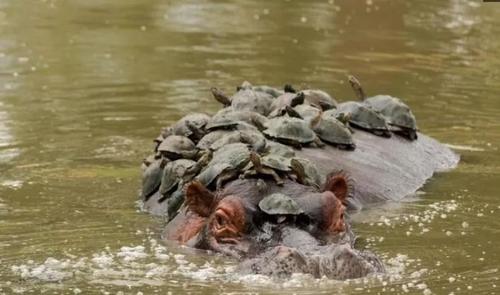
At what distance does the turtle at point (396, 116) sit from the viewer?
11438 mm

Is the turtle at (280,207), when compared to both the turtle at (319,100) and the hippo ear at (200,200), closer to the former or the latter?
the hippo ear at (200,200)

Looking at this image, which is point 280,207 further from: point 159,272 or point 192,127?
point 192,127

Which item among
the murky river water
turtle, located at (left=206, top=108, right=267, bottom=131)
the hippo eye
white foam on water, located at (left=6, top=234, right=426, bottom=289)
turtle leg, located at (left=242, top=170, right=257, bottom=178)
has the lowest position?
the murky river water

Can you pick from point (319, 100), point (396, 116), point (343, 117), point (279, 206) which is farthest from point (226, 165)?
point (396, 116)

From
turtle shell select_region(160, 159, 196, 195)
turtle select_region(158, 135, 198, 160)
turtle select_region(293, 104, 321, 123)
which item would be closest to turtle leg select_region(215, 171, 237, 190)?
turtle shell select_region(160, 159, 196, 195)

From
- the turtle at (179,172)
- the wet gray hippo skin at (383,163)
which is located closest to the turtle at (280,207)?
the turtle at (179,172)

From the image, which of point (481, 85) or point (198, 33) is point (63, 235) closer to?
point (481, 85)

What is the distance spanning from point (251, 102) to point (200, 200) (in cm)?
226

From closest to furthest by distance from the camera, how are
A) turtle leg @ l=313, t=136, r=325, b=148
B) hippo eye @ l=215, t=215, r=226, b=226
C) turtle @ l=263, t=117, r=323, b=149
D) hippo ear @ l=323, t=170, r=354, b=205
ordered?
1. hippo eye @ l=215, t=215, r=226, b=226
2. hippo ear @ l=323, t=170, r=354, b=205
3. turtle @ l=263, t=117, r=323, b=149
4. turtle leg @ l=313, t=136, r=325, b=148

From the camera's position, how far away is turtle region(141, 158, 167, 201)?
9852 millimetres

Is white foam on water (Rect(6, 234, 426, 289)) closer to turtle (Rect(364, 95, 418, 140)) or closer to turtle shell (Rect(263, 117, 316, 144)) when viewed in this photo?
turtle shell (Rect(263, 117, 316, 144))

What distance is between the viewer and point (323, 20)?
22547mm

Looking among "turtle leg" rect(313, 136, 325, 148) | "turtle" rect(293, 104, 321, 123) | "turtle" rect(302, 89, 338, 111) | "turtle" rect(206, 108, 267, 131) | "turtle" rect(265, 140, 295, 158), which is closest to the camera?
"turtle" rect(265, 140, 295, 158)

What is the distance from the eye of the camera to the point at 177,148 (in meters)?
9.59
